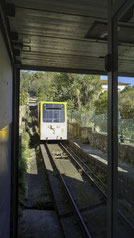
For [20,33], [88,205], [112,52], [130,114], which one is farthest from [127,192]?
[88,205]

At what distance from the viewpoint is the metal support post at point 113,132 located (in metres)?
1.28

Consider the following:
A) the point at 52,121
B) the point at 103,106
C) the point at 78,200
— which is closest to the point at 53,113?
the point at 52,121

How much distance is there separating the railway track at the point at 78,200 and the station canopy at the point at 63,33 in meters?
2.99

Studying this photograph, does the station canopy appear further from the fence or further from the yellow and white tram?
the yellow and white tram

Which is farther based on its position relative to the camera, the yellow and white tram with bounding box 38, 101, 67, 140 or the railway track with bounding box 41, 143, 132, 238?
the yellow and white tram with bounding box 38, 101, 67, 140

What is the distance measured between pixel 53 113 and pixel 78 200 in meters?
7.55

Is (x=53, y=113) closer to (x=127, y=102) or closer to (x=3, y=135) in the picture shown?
(x=3, y=135)

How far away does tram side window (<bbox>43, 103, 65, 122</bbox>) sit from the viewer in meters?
11.9

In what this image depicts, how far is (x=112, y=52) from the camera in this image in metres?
1.33

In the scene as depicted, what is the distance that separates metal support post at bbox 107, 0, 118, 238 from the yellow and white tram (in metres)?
10.5

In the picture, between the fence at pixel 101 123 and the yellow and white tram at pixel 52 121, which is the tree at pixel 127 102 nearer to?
the fence at pixel 101 123

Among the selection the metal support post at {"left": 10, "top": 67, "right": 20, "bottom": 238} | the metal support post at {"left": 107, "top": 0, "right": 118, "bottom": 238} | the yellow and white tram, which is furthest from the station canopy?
the yellow and white tram

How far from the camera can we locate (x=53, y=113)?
12.0m

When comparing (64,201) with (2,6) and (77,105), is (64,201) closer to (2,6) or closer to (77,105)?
(2,6)
